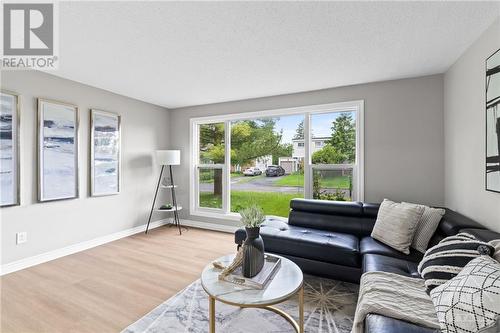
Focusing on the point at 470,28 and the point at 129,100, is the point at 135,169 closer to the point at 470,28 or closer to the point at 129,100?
the point at 129,100

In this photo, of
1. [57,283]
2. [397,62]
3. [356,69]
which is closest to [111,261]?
[57,283]

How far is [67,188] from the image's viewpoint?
10.7 feet

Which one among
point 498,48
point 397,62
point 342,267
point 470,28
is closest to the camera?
point 498,48

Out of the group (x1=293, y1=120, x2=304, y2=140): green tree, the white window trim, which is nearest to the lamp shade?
the white window trim

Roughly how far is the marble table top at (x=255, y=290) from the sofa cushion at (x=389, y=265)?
63 cm

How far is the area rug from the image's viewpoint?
179 cm

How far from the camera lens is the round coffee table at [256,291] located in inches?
55.1

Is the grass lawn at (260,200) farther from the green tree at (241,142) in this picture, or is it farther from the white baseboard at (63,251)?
the white baseboard at (63,251)

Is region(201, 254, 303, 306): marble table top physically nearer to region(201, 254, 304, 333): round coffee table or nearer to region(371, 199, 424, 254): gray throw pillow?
region(201, 254, 304, 333): round coffee table

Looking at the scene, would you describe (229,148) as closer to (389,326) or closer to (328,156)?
(328,156)

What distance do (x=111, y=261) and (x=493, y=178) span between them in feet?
13.3

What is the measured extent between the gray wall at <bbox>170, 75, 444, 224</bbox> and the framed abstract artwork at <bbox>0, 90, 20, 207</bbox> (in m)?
4.00

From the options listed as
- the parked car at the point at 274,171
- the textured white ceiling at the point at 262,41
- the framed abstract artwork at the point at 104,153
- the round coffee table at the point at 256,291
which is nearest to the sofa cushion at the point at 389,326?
the round coffee table at the point at 256,291

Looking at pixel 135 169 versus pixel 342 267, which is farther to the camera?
pixel 135 169
